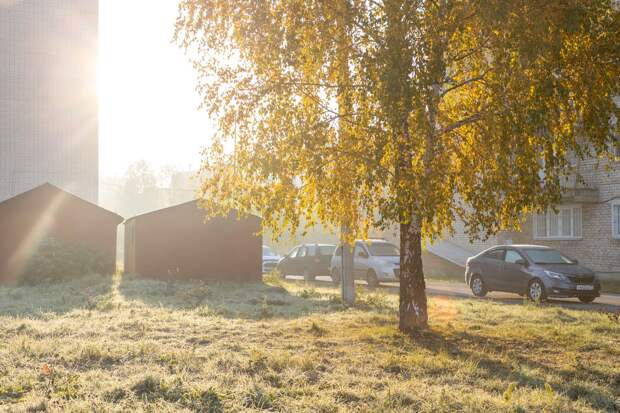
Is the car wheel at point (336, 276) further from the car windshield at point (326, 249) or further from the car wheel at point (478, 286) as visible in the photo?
the car wheel at point (478, 286)

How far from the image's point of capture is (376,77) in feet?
29.4

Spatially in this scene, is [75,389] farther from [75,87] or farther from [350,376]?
[75,87]

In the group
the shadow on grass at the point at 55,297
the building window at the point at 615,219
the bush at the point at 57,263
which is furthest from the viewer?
the building window at the point at 615,219

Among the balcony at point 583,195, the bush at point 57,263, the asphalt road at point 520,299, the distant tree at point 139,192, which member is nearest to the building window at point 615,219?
the balcony at point 583,195

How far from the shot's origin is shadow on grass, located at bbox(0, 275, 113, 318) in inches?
609

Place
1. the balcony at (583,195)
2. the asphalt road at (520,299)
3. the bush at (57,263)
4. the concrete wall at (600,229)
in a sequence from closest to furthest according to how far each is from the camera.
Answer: the asphalt road at (520,299), the bush at (57,263), the concrete wall at (600,229), the balcony at (583,195)

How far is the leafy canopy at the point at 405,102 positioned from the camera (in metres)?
8.65

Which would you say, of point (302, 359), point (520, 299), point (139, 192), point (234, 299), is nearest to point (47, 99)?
point (234, 299)

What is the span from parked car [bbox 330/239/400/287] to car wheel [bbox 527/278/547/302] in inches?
232

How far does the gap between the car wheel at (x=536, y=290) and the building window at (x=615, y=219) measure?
39.1ft

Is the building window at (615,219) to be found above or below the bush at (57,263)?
above

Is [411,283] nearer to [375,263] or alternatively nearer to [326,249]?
[375,263]

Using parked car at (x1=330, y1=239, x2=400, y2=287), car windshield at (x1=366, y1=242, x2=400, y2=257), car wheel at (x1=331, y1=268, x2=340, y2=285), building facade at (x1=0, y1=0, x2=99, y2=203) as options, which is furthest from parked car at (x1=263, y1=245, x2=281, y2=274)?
car windshield at (x1=366, y1=242, x2=400, y2=257)

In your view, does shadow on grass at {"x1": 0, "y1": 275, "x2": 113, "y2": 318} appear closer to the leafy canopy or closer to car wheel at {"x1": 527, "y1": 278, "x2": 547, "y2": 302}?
the leafy canopy
